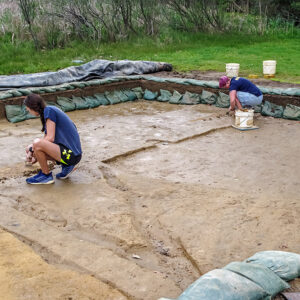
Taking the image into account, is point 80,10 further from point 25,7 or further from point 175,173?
point 175,173

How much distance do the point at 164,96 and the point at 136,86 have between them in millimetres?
723

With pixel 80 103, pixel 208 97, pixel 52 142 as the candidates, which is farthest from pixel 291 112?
pixel 52 142

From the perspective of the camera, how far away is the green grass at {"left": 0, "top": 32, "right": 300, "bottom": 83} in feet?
31.9

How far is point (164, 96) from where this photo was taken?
842cm

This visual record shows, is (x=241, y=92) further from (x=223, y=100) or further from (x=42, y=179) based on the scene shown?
(x=42, y=179)

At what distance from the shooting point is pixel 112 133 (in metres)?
6.23

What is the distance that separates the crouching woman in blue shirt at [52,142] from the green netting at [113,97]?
3.94m

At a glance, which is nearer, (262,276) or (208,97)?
(262,276)

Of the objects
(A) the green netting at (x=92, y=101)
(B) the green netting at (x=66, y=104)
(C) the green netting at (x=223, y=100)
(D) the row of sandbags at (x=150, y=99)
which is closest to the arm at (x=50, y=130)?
(D) the row of sandbags at (x=150, y=99)

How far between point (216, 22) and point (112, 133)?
30.3ft

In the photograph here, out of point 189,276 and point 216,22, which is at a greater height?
point 216,22

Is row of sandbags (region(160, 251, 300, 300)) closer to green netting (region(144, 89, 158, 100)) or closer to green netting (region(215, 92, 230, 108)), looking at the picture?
green netting (region(215, 92, 230, 108))

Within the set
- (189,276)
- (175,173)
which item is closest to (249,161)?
(175,173)

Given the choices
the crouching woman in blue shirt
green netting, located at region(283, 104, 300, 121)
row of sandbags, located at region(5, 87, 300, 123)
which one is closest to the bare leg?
the crouching woman in blue shirt
